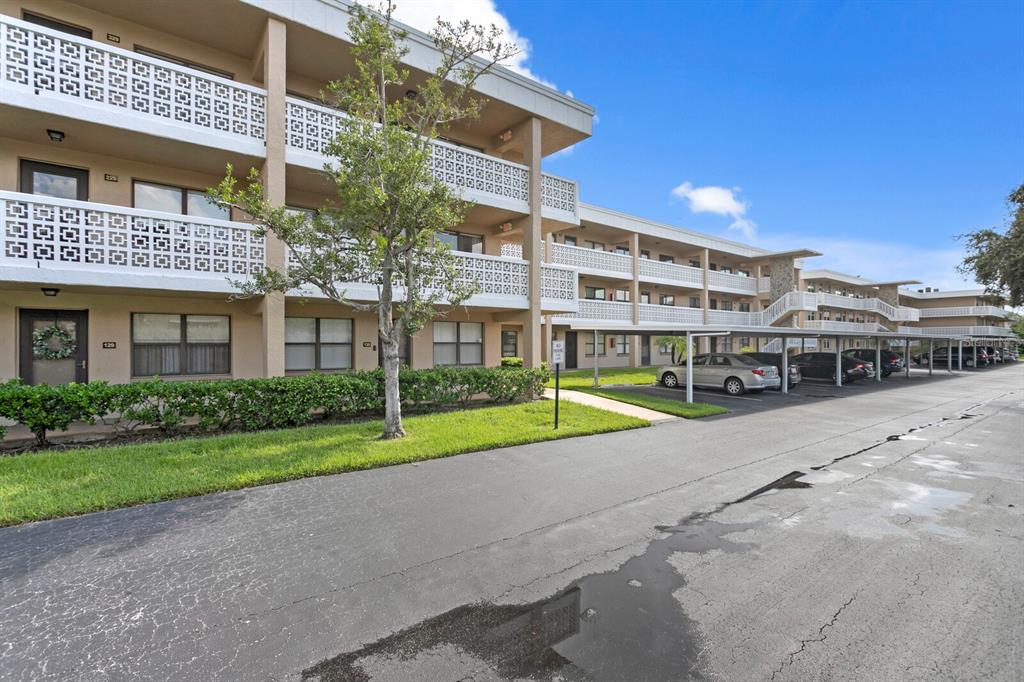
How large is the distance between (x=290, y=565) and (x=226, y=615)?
75 cm

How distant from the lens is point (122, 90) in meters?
9.00

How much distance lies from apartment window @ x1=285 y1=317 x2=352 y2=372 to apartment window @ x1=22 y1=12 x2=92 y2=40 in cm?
733

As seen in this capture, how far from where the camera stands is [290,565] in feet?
13.5

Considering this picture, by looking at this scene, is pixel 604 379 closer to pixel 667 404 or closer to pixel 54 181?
pixel 667 404

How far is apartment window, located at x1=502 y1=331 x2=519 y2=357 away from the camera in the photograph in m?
21.8

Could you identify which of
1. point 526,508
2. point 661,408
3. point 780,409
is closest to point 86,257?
point 526,508

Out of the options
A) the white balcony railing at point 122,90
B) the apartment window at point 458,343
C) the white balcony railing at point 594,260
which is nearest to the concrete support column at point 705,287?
the white balcony railing at point 594,260

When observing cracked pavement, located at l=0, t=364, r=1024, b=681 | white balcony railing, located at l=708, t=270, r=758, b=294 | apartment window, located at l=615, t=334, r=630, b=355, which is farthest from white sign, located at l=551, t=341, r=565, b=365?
white balcony railing, located at l=708, t=270, r=758, b=294

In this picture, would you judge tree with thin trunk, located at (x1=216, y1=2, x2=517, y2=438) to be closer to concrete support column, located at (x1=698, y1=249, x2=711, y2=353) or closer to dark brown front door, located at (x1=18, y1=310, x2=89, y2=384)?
dark brown front door, located at (x1=18, y1=310, x2=89, y2=384)

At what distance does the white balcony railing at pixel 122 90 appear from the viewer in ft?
26.9

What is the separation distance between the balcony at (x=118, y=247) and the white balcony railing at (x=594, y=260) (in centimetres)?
1525

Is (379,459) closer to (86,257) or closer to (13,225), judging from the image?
(86,257)

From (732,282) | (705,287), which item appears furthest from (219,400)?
(732,282)

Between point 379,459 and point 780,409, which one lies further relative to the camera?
point 780,409
